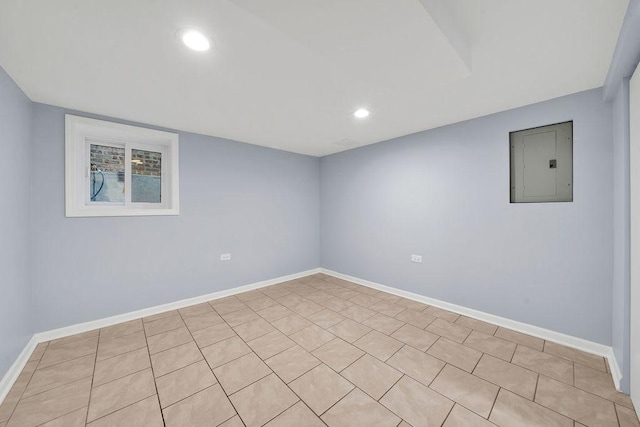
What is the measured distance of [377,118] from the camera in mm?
2816

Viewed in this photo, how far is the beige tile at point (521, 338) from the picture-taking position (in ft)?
7.29

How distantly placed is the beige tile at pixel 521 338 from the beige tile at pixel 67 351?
3.98 metres

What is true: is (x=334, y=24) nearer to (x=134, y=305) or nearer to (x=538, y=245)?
(x=538, y=245)

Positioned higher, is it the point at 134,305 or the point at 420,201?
the point at 420,201

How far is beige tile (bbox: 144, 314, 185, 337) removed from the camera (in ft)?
8.31

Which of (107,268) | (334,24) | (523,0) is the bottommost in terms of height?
(107,268)

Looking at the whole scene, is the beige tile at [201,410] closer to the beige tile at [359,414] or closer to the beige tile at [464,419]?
the beige tile at [359,414]

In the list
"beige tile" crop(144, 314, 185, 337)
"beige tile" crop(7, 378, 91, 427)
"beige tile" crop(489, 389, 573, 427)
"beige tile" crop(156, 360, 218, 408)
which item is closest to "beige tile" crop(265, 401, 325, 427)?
"beige tile" crop(156, 360, 218, 408)

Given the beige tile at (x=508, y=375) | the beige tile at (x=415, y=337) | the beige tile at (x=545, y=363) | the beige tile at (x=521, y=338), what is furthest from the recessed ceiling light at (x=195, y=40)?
the beige tile at (x=521, y=338)

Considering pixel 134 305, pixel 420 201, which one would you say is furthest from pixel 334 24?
pixel 134 305

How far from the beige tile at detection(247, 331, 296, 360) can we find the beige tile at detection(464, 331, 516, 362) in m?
1.76

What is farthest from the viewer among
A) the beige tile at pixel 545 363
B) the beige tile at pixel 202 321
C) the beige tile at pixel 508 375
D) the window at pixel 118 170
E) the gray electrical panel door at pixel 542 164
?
the beige tile at pixel 202 321

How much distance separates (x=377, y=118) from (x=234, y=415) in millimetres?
3027

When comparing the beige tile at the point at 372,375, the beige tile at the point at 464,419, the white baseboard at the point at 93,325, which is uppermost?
the white baseboard at the point at 93,325
